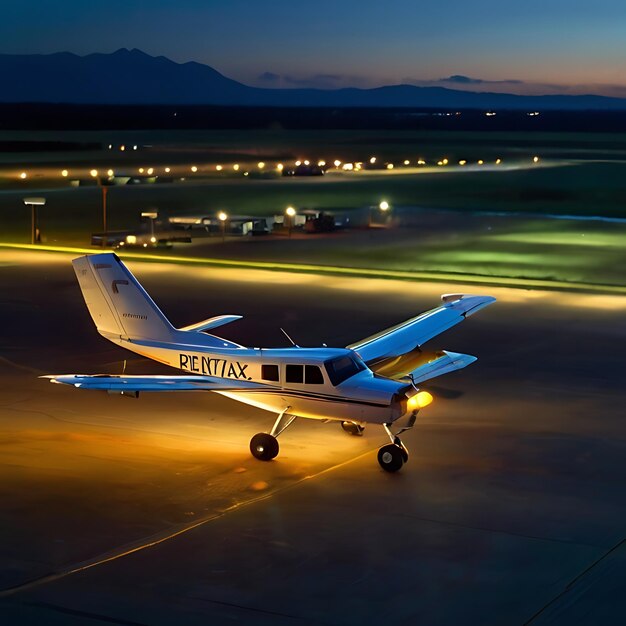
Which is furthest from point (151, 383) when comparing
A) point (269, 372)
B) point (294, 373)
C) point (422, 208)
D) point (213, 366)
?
point (422, 208)

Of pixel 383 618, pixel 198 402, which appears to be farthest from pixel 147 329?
pixel 383 618

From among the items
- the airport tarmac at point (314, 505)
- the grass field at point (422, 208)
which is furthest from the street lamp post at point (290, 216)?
the airport tarmac at point (314, 505)

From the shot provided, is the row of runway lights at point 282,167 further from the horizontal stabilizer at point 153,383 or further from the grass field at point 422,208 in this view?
the horizontal stabilizer at point 153,383

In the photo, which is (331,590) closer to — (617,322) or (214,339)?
(214,339)

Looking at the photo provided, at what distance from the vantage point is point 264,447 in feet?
78.1

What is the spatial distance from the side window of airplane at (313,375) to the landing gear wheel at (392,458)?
181cm

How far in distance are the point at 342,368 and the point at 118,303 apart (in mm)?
5519

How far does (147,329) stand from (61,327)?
13.9 m

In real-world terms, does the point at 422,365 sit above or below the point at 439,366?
below

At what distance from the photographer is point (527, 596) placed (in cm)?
1747

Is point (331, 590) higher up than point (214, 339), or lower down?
lower down

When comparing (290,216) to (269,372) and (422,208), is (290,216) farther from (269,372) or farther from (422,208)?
(269,372)

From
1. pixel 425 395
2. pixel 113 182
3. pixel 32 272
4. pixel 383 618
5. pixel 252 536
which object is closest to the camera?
pixel 383 618

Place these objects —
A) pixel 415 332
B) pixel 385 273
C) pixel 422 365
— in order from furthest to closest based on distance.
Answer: pixel 385 273
pixel 415 332
pixel 422 365
